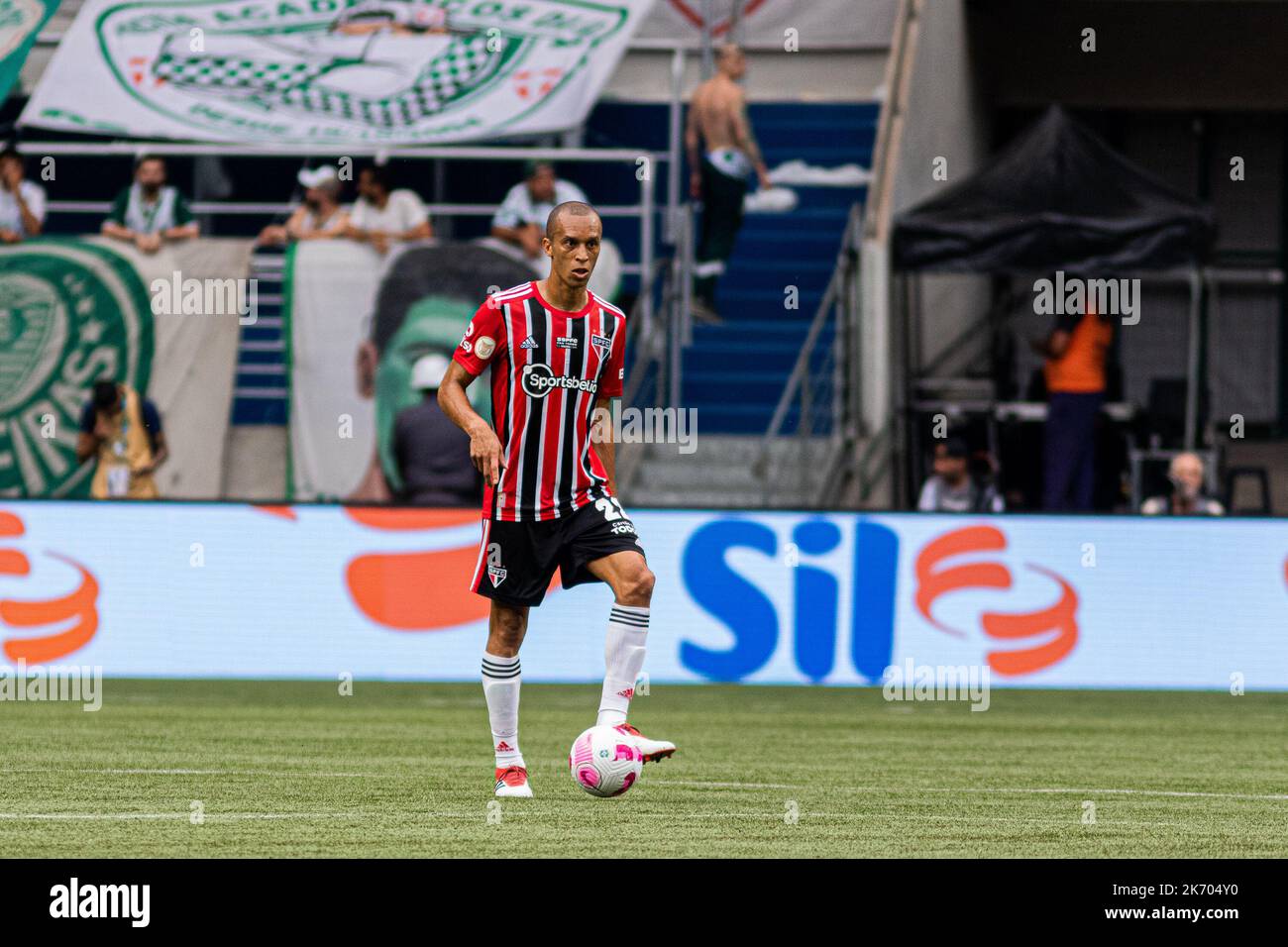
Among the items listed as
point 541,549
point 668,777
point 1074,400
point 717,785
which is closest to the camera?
point 541,549

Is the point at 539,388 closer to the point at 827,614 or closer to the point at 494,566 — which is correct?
the point at 494,566

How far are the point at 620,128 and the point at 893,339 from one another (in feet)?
14.6

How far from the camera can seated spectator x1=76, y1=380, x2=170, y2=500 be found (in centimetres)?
1911

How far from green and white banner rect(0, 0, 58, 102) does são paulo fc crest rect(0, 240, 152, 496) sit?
2.65 m

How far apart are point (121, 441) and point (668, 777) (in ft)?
32.4

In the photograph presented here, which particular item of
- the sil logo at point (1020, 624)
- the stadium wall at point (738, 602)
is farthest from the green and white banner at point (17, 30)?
the sil logo at point (1020, 624)

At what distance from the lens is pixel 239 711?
14297mm

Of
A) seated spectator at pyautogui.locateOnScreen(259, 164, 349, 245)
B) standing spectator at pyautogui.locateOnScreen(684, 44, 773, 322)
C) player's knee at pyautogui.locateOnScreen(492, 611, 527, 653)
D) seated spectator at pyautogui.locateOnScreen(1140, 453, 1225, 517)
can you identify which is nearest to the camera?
player's knee at pyautogui.locateOnScreen(492, 611, 527, 653)

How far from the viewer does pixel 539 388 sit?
30.0 ft

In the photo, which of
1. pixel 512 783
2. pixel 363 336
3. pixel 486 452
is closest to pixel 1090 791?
pixel 512 783

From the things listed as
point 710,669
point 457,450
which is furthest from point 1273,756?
point 457,450

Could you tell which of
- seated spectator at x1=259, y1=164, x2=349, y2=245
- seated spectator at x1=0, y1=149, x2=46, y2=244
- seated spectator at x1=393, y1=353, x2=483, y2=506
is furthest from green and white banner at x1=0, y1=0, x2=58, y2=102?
seated spectator at x1=393, y1=353, x2=483, y2=506

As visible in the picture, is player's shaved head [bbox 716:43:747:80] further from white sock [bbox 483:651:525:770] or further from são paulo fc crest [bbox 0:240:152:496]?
white sock [bbox 483:651:525:770]
